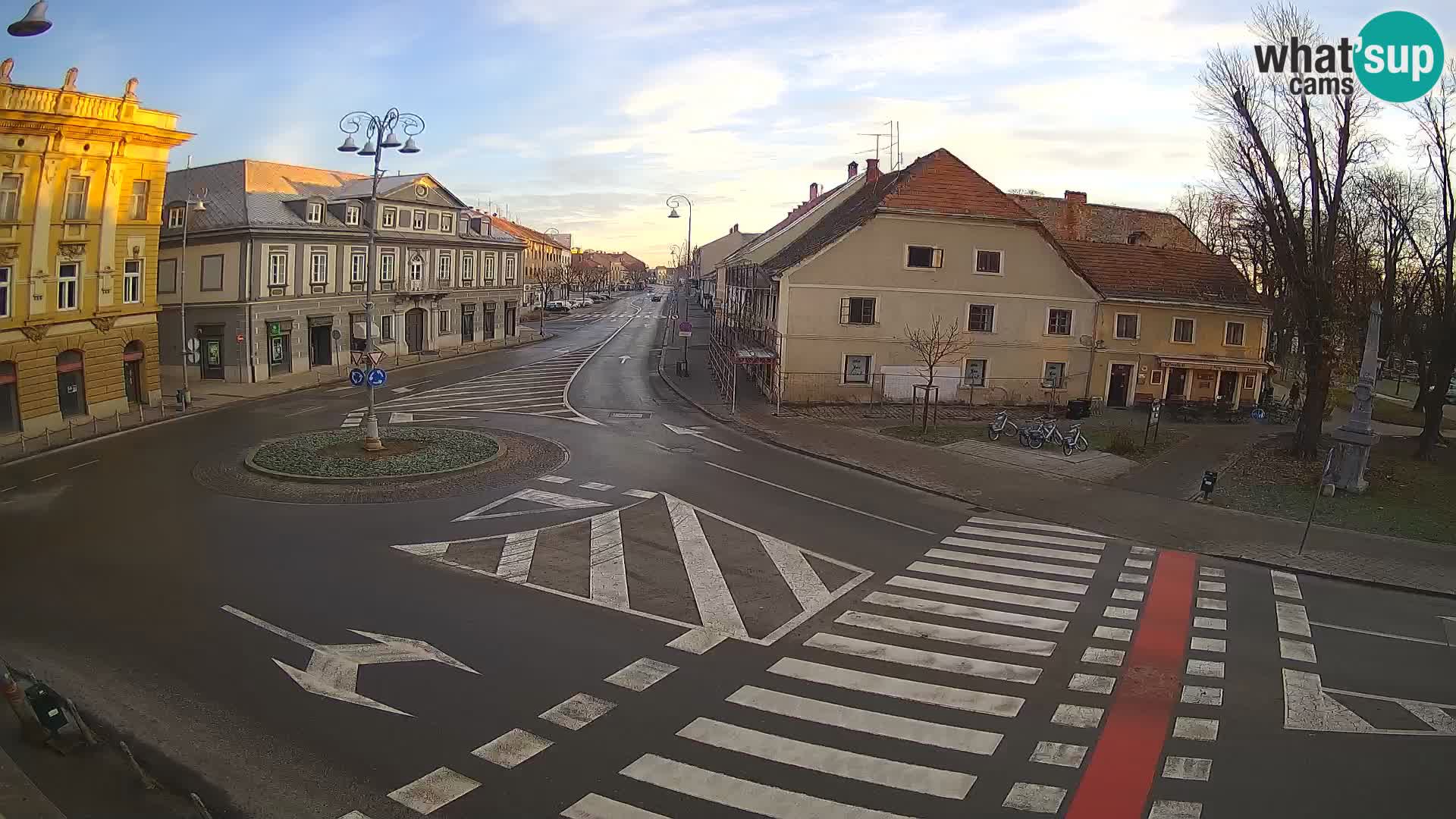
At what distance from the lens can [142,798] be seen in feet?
27.3

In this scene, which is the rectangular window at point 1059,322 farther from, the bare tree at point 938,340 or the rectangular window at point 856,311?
the rectangular window at point 856,311

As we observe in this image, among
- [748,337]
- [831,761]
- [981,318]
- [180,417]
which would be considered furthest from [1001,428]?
[180,417]

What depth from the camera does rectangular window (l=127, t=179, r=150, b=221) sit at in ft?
100

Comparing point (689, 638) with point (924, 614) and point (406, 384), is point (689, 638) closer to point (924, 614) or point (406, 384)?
point (924, 614)

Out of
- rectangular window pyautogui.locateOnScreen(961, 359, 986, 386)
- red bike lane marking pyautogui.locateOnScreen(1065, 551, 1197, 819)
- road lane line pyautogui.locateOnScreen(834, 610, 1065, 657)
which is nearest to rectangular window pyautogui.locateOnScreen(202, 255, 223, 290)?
rectangular window pyautogui.locateOnScreen(961, 359, 986, 386)

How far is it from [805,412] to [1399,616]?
73.2 ft

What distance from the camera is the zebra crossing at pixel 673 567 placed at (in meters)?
13.3

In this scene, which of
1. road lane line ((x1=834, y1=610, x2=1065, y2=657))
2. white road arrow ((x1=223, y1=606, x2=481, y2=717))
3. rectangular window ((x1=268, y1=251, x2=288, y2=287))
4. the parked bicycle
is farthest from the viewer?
rectangular window ((x1=268, y1=251, x2=288, y2=287))

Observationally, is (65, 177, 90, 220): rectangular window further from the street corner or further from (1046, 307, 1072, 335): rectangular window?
(1046, 307, 1072, 335): rectangular window

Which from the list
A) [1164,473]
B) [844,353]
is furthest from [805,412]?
[1164,473]

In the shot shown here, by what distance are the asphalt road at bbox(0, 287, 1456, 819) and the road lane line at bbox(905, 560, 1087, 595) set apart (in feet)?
0.41

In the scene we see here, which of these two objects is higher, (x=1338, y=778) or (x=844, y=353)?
(x=844, y=353)

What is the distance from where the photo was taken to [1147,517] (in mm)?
20062

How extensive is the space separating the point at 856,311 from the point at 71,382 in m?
30.2
